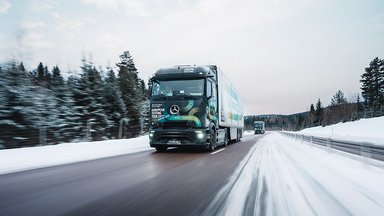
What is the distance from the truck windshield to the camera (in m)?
12.5

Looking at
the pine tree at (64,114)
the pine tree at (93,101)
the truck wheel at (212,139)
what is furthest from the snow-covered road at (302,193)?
the pine tree at (93,101)

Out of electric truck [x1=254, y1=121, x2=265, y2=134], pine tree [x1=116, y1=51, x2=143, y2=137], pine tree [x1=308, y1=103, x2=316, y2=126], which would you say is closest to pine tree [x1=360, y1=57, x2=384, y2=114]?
electric truck [x1=254, y1=121, x2=265, y2=134]

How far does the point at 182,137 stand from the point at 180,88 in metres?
2.13

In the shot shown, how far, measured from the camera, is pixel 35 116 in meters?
17.2

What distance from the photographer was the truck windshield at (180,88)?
12484 millimetres

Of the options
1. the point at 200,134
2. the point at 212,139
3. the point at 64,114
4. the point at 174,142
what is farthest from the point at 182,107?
the point at 64,114

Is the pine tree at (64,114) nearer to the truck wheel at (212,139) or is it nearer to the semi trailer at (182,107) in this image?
the semi trailer at (182,107)

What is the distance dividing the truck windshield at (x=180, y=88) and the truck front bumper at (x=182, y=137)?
161 centimetres

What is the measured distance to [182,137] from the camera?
481 inches

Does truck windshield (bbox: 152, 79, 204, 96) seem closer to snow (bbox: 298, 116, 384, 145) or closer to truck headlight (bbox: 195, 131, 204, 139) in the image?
truck headlight (bbox: 195, 131, 204, 139)

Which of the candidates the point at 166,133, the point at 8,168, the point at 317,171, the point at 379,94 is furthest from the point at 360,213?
the point at 379,94

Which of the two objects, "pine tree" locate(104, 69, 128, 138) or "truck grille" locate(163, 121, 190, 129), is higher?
"pine tree" locate(104, 69, 128, 138)

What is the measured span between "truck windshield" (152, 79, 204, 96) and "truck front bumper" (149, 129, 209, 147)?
161cm

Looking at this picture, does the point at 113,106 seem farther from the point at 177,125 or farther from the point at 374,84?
the point at 374,84
